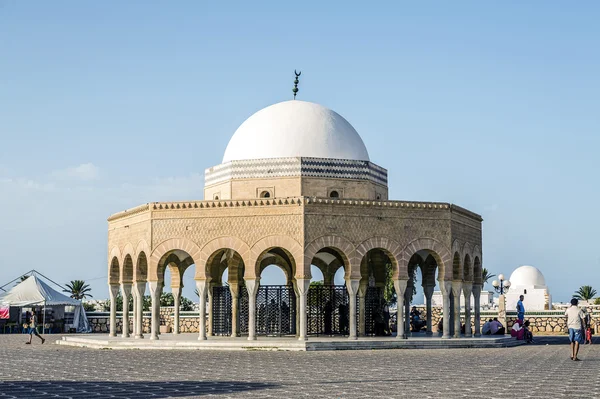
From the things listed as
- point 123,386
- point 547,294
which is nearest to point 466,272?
point 123,386

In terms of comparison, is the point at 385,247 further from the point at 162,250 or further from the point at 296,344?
the point at 162,250

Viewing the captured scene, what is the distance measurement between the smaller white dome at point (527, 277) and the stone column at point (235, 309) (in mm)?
35453

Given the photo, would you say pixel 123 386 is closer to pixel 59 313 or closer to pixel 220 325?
pixel 220 325

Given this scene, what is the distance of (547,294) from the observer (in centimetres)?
5306

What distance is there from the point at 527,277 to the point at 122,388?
48594 millimetres

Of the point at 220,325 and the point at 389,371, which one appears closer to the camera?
the point at 389,371

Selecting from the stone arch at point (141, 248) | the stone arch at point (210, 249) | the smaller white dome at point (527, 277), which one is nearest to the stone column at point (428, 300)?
the stone arch at point (210, 249)

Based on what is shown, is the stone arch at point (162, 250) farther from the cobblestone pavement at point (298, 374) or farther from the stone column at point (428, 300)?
the stone column at point (428, 300)

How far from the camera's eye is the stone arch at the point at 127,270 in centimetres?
2392

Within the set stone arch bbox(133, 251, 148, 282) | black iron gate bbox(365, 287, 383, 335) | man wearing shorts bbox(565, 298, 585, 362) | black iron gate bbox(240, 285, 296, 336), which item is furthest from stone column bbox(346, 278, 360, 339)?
man wearing shorts bbox(565, 298, 585, 362)

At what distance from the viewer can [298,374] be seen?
13.1 m

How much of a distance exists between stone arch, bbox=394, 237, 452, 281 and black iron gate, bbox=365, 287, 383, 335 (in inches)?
85.5

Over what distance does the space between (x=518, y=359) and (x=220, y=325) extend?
10.0 meters

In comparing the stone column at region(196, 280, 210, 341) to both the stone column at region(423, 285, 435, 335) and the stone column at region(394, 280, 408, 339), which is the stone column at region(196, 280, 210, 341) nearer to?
the stone column at region(394, 280, 408, 339)
